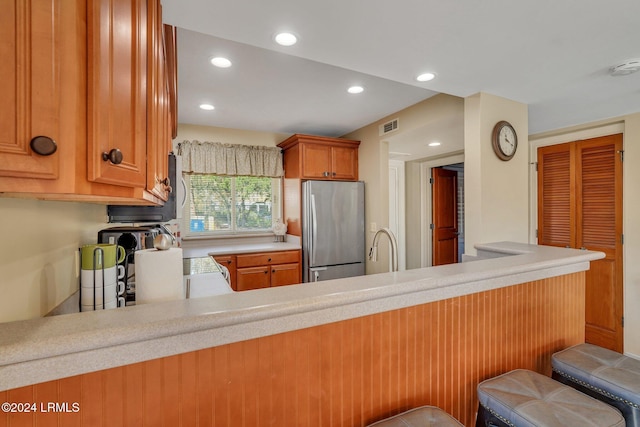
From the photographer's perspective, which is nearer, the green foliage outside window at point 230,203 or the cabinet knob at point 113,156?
the cabinet knob at point 113,156

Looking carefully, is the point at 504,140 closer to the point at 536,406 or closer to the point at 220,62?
the point at 536,406

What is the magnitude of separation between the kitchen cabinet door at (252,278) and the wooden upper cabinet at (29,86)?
9.50ft

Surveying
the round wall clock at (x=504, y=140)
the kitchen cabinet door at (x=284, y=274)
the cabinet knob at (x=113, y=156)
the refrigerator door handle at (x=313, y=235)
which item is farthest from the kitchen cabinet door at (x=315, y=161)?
the cabinet knob at (x=113, y=156)

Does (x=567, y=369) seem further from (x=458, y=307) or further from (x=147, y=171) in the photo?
(x=147, y=171)

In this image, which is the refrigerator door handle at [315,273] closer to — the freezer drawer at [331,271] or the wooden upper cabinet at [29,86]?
the freezer drawer at [331,271]

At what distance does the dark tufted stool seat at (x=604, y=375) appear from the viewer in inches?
44.2

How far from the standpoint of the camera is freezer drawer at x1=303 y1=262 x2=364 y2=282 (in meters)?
3.44

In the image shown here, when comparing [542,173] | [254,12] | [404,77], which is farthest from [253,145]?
[542,173]

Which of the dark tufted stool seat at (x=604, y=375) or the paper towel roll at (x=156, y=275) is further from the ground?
the paper towel roll at (x=156, y=275)

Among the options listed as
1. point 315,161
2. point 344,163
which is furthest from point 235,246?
point 344,163

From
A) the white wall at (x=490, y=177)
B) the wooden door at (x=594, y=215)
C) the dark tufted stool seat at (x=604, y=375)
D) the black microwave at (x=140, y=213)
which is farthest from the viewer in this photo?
the wooden door at (x=594, y=215)

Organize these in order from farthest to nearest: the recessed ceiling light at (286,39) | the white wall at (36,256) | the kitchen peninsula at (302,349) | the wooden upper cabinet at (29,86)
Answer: the recessed ceiling light at (286,39)
the white wall at (36,256)
the kitchen peninsula at (302,349)
the wooden upper cabinet at (29,86)

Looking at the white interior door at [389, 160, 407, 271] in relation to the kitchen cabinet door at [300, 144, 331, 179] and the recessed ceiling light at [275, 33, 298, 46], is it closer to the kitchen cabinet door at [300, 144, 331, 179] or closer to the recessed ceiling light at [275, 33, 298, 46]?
the kitchen cabinet door at [300, 144, 331, 179]

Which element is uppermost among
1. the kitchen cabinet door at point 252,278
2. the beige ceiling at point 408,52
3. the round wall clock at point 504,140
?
the beige ceiling at point 408,52
